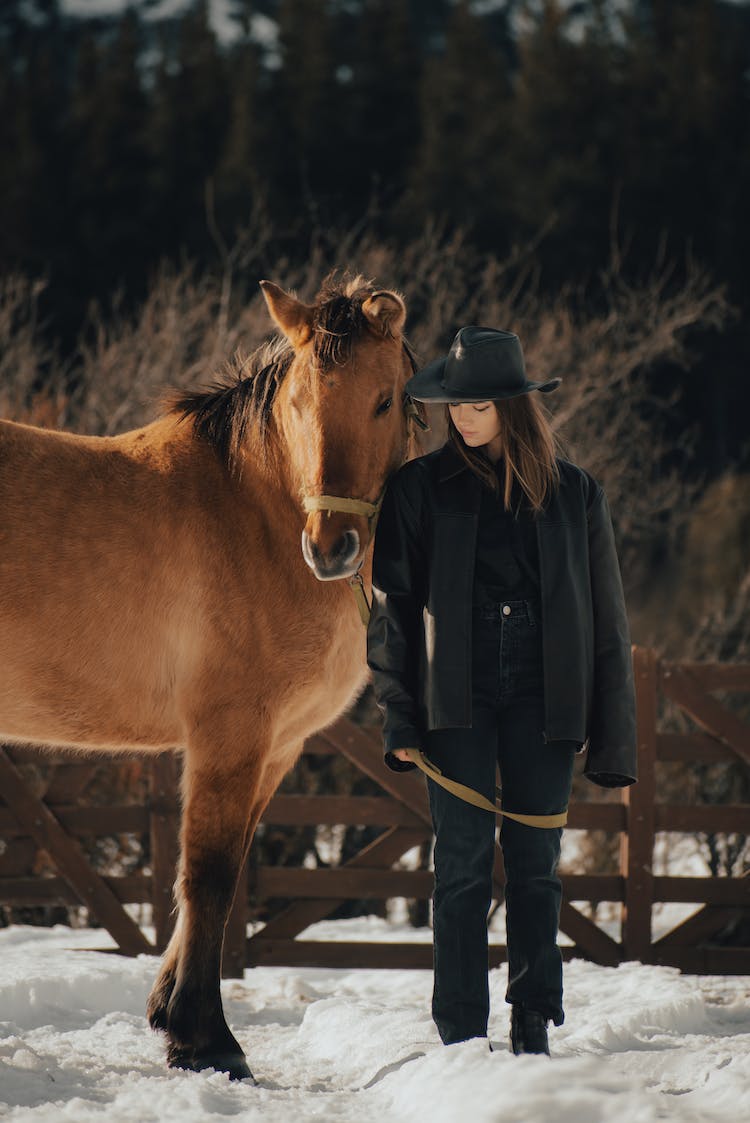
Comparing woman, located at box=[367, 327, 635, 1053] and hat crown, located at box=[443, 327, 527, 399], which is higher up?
hat crown, located at box=[443, 327, 527, 399]

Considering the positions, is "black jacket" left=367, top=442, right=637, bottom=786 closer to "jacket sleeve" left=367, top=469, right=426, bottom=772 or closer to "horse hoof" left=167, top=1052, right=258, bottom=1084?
"jacket sleeve" left=367, top=469, right=426, bottom=772

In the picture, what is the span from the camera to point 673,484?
11367 mm

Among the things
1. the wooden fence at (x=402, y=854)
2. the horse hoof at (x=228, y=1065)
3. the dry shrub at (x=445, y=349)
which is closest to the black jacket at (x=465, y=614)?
the horse hoof at (x=228, y=1065)

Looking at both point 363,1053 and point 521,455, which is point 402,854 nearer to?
point 363,1053

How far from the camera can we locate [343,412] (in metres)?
3.57

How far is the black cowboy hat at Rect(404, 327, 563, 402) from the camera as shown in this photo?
3.34 m

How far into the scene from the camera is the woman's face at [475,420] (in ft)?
11.1

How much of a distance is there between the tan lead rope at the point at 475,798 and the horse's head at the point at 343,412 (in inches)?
24.1

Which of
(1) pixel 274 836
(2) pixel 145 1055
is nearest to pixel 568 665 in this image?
(2) pixel 145 1055

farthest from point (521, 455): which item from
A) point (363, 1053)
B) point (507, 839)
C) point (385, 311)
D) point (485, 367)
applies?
point (363, 1053)

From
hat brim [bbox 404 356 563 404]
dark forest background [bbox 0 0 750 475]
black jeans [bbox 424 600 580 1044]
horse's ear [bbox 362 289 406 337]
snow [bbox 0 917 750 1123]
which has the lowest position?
snow [bbox 0 917 750 1123]

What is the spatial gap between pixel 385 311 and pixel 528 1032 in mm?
2227

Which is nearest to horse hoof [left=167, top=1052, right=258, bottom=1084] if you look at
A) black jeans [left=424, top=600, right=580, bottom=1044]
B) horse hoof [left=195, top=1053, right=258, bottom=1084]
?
horse hoof [left=195, top=1053, right=258, bottom=1084]

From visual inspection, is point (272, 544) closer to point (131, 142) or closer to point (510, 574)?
point (510, 574)
